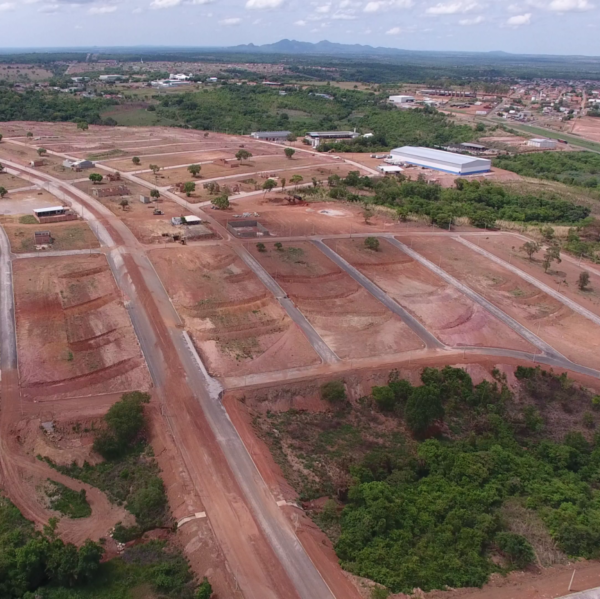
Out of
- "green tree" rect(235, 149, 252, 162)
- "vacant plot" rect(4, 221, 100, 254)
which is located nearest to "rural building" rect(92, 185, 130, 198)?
"vacant plot" rect(4, 221, 100, 254)

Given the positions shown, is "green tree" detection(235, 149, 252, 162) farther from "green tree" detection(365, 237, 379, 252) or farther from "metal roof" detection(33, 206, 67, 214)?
"green tree" detection(365, 237, 379, 252)

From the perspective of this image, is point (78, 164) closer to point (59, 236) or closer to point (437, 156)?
point (59, 236)

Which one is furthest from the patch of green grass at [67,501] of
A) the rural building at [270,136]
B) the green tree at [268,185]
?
the rural building at [270,136]

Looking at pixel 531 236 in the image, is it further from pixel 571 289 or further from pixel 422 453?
pixel 422 453

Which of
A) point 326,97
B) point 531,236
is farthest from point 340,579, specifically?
point 326,97

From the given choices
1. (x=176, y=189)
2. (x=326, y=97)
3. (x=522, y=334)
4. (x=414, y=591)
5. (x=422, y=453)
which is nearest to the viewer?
(x=414, y=591)

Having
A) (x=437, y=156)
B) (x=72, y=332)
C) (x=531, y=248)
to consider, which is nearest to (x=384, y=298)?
(x=531, y=248)

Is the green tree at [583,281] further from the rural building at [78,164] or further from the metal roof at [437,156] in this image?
the rural building at [78,164]

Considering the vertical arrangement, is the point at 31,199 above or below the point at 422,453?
above
